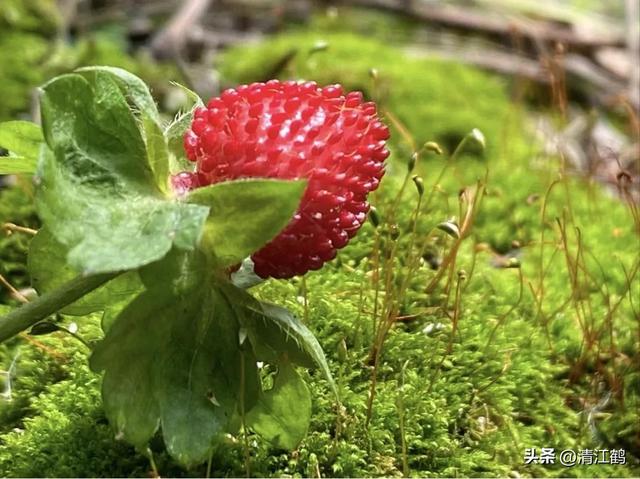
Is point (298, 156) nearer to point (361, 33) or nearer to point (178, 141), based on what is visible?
point (178, 141)

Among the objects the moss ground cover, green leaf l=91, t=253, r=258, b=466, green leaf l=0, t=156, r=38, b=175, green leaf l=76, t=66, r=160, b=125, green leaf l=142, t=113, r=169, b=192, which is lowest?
the moss ground cover

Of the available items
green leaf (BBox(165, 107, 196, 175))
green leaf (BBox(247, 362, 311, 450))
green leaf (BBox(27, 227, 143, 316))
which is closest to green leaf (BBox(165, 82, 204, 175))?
green leaf (BBox(165, 107, 196, 175))

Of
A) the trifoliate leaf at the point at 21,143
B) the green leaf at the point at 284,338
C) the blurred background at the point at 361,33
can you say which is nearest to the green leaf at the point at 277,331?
the green leaf at the point at 284,338

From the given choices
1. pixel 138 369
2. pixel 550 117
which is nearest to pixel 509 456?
pixel 138 369

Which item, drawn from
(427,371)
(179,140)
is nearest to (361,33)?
(427,371)

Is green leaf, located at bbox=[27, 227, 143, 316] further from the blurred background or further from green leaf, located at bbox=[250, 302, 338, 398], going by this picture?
the blurred background

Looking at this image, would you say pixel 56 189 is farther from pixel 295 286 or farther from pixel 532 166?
pixel 532 166

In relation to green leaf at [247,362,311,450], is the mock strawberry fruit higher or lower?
higher
